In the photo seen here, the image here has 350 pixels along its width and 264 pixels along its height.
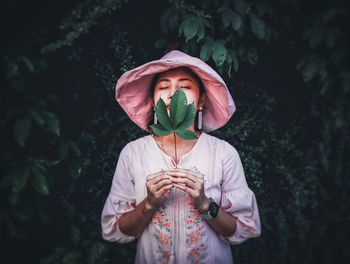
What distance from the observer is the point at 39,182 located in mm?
1498

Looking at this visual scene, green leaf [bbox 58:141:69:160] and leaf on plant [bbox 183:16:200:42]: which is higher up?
leaf on plant [bbox 183:16:200:42]

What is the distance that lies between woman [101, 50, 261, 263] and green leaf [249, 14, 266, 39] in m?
0.43

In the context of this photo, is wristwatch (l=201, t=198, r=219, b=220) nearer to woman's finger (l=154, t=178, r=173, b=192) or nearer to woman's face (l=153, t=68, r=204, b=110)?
woman's finger (l=154, t=178, r=173, b=192)

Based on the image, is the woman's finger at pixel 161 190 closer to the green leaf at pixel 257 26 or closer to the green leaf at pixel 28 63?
the green leaf at pixel 28 63

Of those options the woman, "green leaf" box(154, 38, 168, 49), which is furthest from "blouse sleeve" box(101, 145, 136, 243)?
"green leaf" box(154, 38, 168, 49)

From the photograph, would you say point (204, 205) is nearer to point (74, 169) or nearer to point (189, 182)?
point (189, 182)

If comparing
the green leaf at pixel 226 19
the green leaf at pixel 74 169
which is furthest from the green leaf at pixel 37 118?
the green leaf at pixel 226 19

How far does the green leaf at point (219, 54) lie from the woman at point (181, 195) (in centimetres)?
17

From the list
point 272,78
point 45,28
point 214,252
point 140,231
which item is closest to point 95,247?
point 140,231

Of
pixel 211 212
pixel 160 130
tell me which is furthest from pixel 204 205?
pixel 160 130

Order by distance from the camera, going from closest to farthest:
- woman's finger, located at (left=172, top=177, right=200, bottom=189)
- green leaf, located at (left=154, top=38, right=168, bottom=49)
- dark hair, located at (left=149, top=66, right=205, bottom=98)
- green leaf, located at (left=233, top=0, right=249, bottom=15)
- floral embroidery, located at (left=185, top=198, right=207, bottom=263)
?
woman's finger, located at (left=172, top=177, right=200, bottom=189) < floral embroidery, located at (left=185, top=198, right=207, bottom=263) < dark hair, located at (left=149, top=66, right=205, bottom=98) < green leaf, located at (left=233, top=0, right=249, bottom=15) < green leaf, located at (left=154, top=38, right=168, bottom=49)

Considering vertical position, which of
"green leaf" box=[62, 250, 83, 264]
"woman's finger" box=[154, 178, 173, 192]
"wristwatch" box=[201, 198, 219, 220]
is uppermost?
"woman's finger" box=[154, 178, 173, 192]

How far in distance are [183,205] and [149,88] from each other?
538mm

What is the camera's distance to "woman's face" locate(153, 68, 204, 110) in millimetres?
1457
